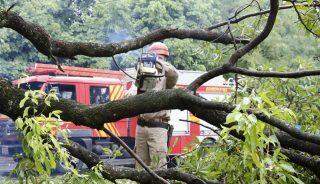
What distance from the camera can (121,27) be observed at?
2030cm

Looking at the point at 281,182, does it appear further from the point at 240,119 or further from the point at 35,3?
the point at 35,3

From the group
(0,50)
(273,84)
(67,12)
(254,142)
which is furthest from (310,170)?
(67,12)

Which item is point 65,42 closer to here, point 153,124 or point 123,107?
point 123,107

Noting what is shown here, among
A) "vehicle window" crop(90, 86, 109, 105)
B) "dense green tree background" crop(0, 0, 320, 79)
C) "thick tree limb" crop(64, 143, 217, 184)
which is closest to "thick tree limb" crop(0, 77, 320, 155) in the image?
"thick tree limb" crop(64, 143, 217, 184)

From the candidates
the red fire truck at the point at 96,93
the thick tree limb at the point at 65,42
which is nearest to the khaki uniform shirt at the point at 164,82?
the thick tree limb at the point at 65,42

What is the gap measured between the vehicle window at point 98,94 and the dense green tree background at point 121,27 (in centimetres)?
678

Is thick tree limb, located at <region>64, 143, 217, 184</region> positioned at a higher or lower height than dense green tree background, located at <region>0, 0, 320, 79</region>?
lower

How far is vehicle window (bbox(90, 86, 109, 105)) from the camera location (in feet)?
37.1

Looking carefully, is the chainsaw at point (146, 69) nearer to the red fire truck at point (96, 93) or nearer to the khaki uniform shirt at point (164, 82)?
the khaki uniform shirt at point (164, 82)

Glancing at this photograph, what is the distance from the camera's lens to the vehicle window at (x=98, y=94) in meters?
11.3

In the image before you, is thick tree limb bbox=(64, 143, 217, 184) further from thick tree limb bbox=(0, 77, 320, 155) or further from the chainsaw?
the chainsaw

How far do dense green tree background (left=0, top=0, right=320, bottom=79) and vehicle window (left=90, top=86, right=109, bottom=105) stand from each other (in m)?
6.78

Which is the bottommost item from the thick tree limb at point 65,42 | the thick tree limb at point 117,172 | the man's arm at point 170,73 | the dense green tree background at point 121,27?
the thick tree limb at point 117,172

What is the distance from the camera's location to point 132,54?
63.8ft
